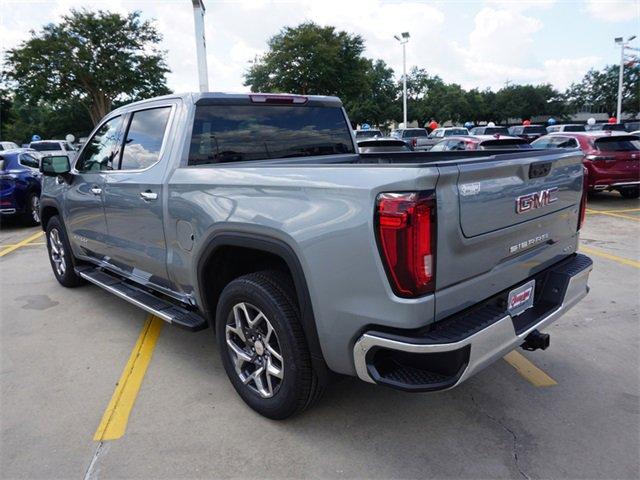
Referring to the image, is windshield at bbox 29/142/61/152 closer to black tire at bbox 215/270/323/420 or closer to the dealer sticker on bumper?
black tire at bbox 215/270/323/420

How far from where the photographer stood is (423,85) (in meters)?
73.3

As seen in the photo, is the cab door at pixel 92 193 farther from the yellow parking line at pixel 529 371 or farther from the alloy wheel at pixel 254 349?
the yellow parking line at pixel 529 371

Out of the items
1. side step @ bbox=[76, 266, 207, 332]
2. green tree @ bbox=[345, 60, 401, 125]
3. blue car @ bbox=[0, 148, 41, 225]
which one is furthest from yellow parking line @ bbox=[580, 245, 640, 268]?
green tree @ bbox=[345, 60, 401, 125]

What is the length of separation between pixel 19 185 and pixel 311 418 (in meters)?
9.44

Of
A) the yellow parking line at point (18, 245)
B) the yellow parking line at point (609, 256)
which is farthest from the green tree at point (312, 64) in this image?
the yellow parking line at point (609, 256)

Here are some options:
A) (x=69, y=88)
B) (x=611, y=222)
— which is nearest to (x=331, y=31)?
(x=69, y=88)

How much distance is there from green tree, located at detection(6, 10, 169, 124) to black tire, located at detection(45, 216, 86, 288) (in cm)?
3428

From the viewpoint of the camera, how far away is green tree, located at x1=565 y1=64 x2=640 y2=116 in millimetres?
65875

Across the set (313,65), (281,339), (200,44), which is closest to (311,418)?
(281,339)

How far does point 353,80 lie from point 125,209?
3559 cm

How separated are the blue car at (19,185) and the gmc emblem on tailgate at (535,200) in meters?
10.2

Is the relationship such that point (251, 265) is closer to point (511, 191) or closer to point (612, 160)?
point (511, 191)

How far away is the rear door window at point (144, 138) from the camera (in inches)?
144

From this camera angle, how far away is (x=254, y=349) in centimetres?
297
